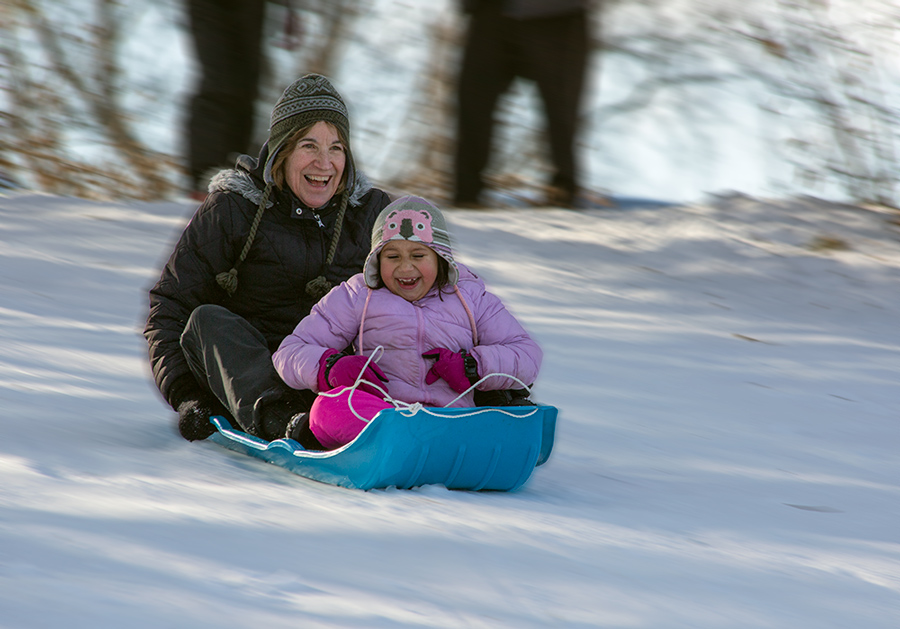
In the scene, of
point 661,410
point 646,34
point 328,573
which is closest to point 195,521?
point 328,573

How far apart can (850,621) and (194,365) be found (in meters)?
1.75

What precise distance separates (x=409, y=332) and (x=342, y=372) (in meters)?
0.22

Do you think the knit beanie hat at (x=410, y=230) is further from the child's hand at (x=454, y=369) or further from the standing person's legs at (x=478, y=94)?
the standing person's legs at (x=478, y=94)

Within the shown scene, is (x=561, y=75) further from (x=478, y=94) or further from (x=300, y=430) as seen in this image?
(x=300, y=430)

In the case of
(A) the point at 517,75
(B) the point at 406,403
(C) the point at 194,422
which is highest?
(A) the point at 517,75

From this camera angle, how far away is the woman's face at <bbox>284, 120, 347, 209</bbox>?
2.72 metres

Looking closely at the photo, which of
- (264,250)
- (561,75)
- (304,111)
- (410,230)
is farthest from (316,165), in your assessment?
(561,75)

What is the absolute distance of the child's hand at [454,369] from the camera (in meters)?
2.39

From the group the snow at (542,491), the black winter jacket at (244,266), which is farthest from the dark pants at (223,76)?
the black winter jacket at (244,266)

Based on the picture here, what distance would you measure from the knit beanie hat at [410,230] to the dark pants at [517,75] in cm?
494

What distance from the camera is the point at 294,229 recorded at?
2.79 m

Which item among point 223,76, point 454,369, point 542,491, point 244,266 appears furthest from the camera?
point 223,76

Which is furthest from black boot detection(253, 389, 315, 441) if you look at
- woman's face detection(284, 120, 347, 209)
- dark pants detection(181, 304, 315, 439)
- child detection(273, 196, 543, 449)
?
woman's face detection(284, 120, 347, 209)

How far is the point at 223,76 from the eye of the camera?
755 cm
